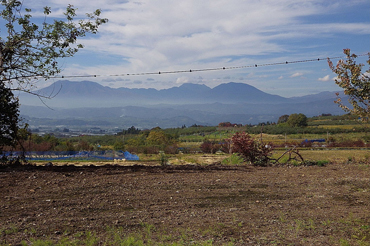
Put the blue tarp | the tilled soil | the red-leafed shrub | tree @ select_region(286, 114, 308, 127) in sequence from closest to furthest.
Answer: the tilled soil, the red-leafed shrub, the blue tarp, tree @ select_region(286, 114, 308, 127)

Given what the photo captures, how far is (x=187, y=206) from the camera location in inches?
266

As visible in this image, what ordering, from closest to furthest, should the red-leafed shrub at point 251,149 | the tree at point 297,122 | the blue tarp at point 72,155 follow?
the red-leafed shrub at point 251,149 → the blue tarp at point 72,155 → the tree at point 297,122

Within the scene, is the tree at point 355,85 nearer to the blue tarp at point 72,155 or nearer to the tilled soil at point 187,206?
the tilled soil at point 187,206

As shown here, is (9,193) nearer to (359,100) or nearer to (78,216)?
(78,216)

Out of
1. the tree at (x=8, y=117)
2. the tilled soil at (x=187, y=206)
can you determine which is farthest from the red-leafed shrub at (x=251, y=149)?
the tree at (x=8, y=117)

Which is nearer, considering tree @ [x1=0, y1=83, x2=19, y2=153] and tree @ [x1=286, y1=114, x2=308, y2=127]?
tree @ [x1=0, y1=83, x2=19, y2=153]

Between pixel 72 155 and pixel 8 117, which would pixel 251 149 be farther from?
pixel 72 155

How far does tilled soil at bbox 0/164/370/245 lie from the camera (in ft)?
17.1

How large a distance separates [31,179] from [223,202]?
4.92 metres

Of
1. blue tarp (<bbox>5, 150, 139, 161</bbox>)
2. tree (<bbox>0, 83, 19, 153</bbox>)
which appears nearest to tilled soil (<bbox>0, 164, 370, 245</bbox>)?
tree (<bbox>0, 83, 19, 153</bbox>)

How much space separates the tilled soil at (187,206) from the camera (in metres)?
5.22

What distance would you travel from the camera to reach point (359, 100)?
7023mm

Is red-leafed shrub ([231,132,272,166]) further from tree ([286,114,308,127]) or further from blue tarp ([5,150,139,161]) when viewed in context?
tree ([286,114,308,127])

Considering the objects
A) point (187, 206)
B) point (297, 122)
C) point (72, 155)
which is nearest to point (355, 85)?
point (187, 206)
